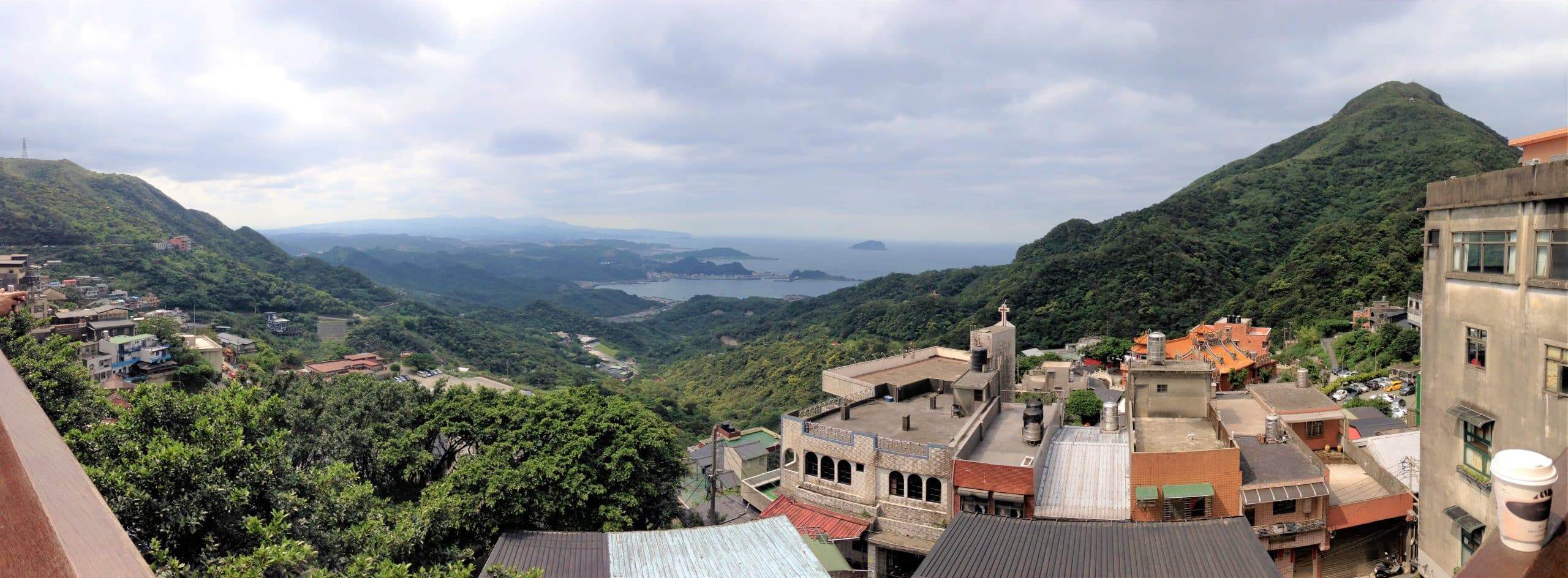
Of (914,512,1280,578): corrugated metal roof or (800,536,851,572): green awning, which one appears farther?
(800,536,851,572): green awning

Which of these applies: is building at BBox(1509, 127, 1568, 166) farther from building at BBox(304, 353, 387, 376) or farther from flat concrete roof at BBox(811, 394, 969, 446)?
building at BBox(304, 353, 387, 376)

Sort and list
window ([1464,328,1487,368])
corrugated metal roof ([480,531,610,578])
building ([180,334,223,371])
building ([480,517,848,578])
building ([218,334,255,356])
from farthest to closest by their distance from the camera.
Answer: building ([218,334,255,356]) < building ([180,334,223,371]) < building ([480,517,848,578]) < corrugated metal roof ([480,531,610,578]) < window ([1464,328,1487,368])

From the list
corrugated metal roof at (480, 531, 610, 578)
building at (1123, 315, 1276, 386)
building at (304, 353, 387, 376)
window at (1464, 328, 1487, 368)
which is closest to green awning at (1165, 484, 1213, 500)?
window at (1464, 328, 1487, 368)

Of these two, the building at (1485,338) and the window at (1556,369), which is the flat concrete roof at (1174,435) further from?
the window at (1556,369)

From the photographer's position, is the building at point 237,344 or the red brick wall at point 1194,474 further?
the building at point 237,344

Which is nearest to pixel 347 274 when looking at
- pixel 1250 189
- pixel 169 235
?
pixel 169 235

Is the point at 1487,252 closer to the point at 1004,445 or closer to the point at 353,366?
the point at 1004,445

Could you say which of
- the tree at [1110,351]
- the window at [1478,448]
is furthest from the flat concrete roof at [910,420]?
the tree at [1110,351]
